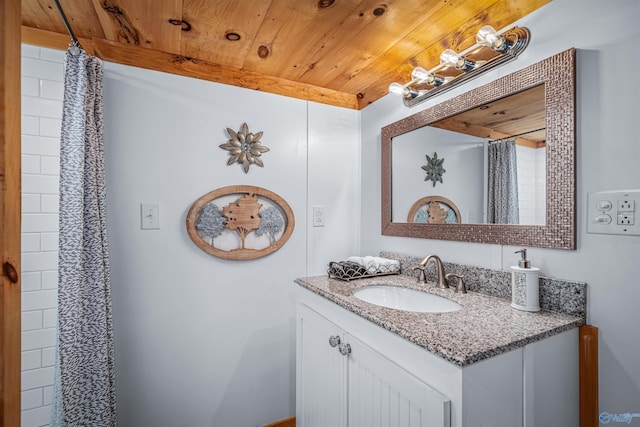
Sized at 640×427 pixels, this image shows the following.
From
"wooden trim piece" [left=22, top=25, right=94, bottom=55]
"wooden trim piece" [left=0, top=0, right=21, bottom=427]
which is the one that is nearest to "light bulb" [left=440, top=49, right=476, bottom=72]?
"wooden trim piece" [left=0, top=0, right=21, bottom=427]

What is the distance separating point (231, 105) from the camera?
165 centimetres

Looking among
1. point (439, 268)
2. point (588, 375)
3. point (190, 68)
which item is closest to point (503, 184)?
point (439, 268)

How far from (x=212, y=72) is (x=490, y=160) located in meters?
1.41

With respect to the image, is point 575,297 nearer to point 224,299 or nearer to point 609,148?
point 609,148

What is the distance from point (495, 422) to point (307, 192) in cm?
136

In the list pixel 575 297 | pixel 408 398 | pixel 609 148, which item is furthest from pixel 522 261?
pixel 408 398

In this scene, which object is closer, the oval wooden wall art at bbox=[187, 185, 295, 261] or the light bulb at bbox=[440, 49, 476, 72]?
the light bulb at bbox=[440, 49, 476, 72]

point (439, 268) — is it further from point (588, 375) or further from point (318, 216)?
point (318, 216)

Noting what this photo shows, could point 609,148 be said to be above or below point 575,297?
above

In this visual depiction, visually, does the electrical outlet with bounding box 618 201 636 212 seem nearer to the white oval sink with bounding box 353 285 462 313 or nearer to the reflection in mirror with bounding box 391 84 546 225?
the reflection in mirror with bounding box 391 84 546 225

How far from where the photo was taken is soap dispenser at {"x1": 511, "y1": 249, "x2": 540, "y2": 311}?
0.99 m

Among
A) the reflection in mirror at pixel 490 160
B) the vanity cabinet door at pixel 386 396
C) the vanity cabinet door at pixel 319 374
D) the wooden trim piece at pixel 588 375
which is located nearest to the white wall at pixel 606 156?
the wooden trim piece at pixel 588 375

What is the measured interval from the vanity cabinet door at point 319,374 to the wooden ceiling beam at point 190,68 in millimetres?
1225

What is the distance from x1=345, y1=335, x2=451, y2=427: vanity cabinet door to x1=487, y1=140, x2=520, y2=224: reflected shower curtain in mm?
696
